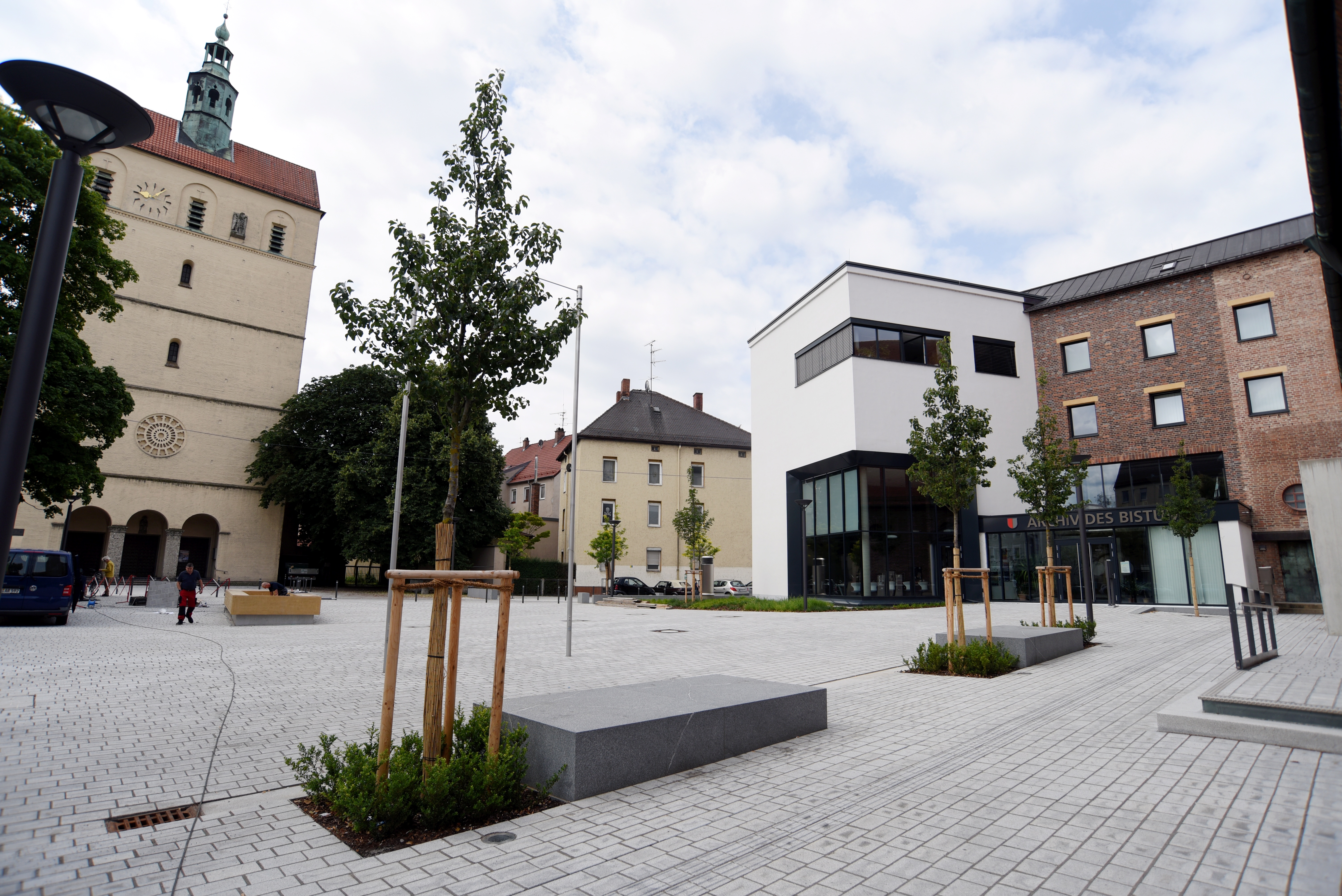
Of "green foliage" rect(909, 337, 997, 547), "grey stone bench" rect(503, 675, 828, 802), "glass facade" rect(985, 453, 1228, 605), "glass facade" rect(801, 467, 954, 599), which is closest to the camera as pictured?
"grey stone bench" rect(503, 675, 828, 802)

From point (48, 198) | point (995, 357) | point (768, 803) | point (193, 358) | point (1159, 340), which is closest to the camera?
point (48, 198)

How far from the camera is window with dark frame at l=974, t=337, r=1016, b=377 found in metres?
31.7

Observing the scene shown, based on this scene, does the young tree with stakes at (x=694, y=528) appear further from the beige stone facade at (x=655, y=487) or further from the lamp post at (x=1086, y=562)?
the lamp post at (x=1086, y=562)

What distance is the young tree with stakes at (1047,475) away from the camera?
1612 centimetres

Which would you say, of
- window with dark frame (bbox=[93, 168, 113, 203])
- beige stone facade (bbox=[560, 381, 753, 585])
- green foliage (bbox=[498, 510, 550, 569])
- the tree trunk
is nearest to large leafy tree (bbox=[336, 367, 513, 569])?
green foliage (bbox=[498, 510, 550, 569])

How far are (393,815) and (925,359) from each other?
29588mm

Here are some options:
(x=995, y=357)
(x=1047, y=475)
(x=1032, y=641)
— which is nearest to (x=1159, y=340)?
(x=995, y=357)

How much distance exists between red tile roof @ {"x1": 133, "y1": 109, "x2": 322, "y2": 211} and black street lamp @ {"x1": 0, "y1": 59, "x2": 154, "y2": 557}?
161ft

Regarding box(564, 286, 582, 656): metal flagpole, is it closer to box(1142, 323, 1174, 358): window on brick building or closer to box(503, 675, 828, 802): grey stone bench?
box(503, 675, 828, 802): grey stone bench

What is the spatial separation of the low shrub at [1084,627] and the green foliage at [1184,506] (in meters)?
11.6

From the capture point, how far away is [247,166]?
46875 mm

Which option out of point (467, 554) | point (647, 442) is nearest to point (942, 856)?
point (467, 554)

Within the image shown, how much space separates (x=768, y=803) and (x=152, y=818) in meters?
3.89

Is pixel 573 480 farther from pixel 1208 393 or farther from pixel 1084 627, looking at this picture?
pixel 1208 393
